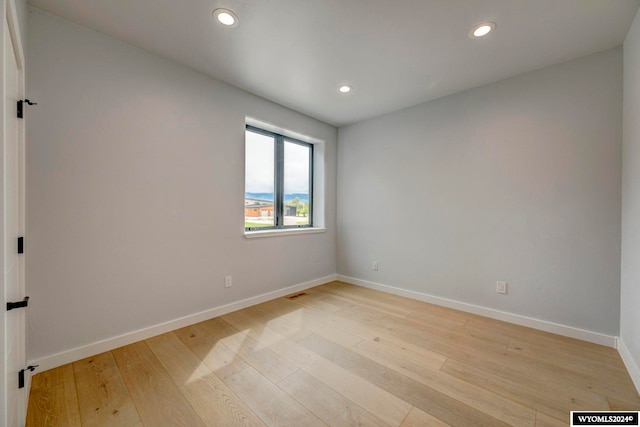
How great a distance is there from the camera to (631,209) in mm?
1864

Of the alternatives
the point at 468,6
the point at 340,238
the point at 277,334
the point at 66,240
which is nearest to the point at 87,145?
the point at 66,240

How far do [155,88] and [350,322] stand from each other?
2894 mm

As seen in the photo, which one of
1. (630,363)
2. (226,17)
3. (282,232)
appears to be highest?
(226,17)

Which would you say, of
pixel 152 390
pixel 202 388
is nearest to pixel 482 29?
pixel 202 388

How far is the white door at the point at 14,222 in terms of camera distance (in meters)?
1.07

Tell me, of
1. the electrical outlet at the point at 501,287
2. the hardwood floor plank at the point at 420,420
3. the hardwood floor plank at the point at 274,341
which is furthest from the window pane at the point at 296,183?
the hardwood floor plank at the point at 420,420

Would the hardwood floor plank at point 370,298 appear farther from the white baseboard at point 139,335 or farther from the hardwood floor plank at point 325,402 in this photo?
the hardwood floor plank at point 325,402

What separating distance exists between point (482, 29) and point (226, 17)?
75.5 inches

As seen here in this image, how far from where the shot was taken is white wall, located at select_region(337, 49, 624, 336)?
7.16 ft

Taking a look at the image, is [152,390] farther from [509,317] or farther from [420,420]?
[509,317]

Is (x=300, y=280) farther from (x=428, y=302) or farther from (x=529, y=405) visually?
(x=529, y=405)

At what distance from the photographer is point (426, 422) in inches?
53.7

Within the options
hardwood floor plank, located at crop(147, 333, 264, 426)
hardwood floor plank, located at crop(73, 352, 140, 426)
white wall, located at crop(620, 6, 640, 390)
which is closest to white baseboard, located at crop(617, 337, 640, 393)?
white wall, located at crop(620, 6, 640, 390)

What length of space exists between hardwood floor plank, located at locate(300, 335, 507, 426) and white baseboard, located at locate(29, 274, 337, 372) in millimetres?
1091
